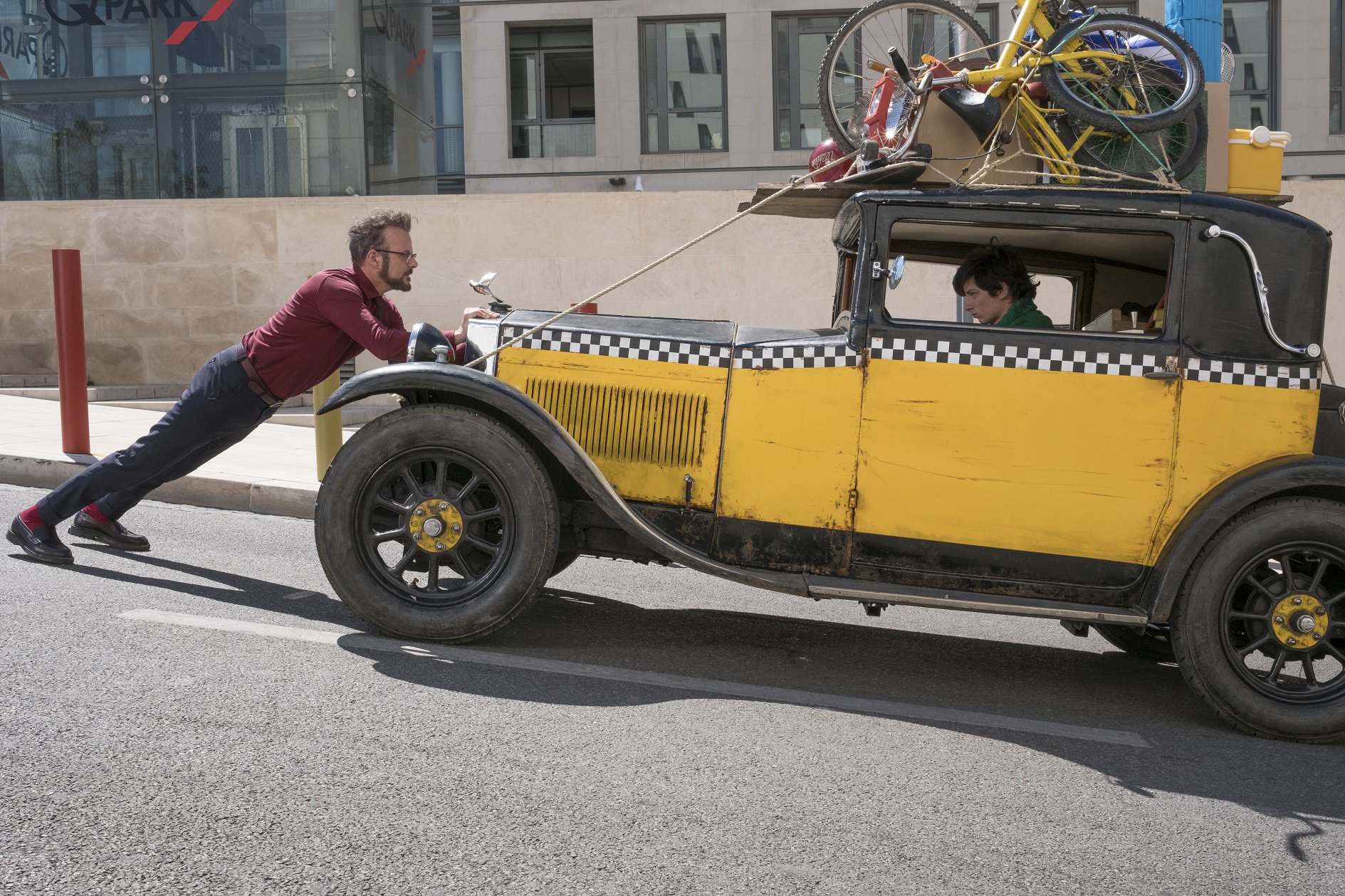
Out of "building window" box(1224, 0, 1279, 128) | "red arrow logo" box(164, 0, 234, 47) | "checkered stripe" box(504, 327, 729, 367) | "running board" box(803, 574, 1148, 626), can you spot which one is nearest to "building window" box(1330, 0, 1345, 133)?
"building window" box(1224, 0, 1279, 128)

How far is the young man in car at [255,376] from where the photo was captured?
521 cm

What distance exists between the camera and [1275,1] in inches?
832

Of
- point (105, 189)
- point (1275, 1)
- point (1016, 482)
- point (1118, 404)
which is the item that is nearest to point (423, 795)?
point (1016, 482)

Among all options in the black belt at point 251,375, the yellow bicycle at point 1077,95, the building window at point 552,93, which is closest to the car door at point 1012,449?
the yellow bicycle at point 1077,95

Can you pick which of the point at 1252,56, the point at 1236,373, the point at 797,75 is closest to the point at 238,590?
the point at 1236,373

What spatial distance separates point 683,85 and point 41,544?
18311mm

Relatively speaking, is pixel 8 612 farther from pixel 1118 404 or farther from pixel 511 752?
pixel 1118 404

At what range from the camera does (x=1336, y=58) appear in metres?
20.8

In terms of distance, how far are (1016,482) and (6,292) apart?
1175 cm

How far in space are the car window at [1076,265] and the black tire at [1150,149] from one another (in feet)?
0.86

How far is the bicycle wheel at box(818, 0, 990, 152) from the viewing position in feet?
17.7

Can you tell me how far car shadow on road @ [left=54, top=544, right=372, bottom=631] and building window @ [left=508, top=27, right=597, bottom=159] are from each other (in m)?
18.0

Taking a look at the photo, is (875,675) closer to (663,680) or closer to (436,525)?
(663,680)

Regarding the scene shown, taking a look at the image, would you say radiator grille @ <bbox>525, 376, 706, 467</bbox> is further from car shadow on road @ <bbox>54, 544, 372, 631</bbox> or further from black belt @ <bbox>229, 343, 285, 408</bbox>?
black belt @ <bbox>229, 343, 285, 408</bbox>
